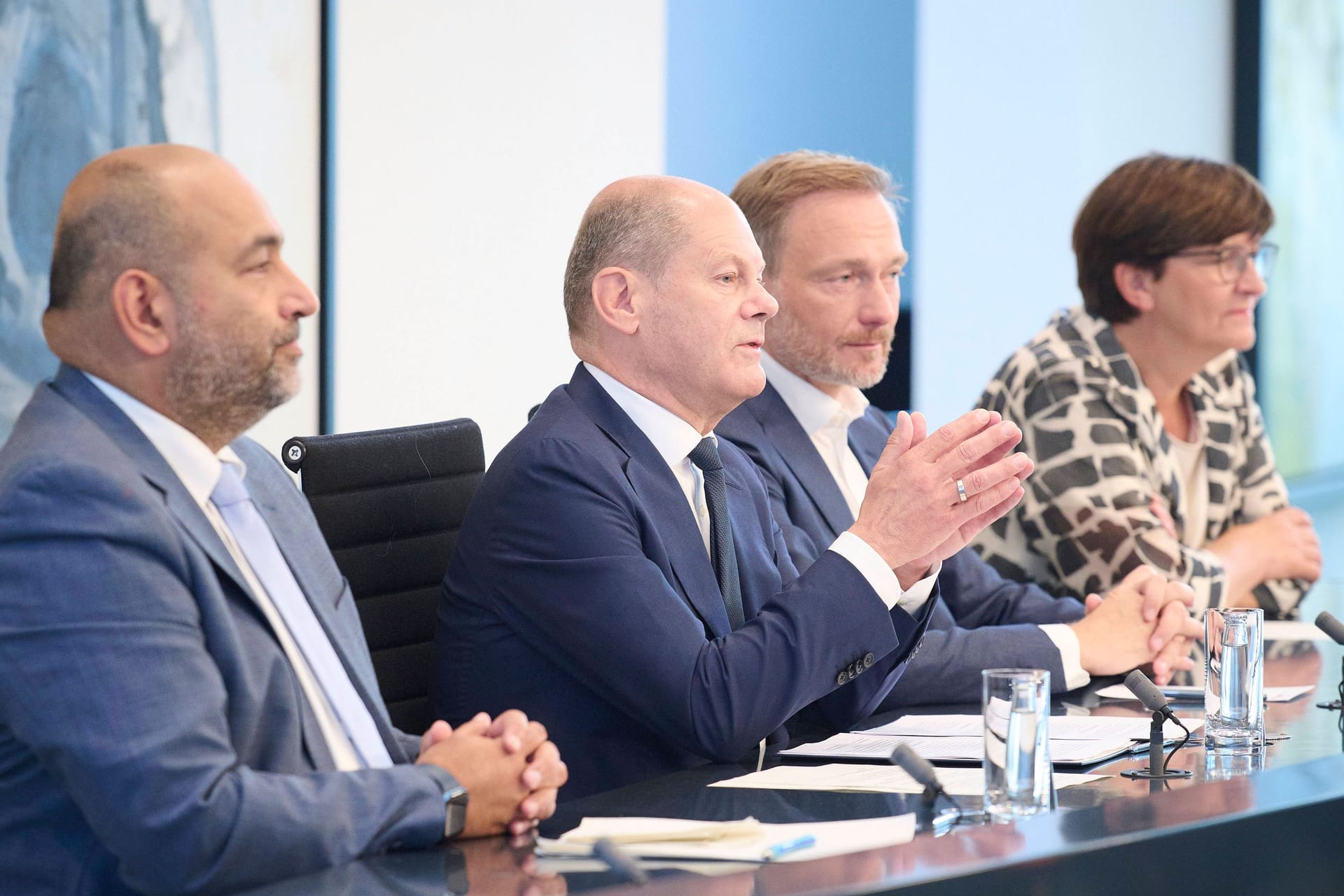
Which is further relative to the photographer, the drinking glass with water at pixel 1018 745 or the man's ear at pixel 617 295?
the man's ear at pixel 617 295

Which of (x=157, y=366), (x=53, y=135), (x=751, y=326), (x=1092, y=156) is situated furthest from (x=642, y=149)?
(x=157, y=366)

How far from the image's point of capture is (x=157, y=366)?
150 centimetres

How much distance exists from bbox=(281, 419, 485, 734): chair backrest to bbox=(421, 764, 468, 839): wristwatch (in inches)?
26.3

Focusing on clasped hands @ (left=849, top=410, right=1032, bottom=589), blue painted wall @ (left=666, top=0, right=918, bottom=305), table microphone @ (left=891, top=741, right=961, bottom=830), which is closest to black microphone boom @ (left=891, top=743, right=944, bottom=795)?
table microphone @ (left=891, top=741, right=961, bottom=830)

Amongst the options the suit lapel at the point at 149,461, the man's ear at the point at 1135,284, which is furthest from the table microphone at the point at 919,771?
the man's ear at the point at 1135,284

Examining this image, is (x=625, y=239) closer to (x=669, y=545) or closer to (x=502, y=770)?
(x=669, y=545)

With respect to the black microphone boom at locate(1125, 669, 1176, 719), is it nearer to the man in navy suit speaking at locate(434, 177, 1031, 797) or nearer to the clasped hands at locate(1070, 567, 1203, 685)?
the man in navy suit speaking at locate(434, 177, 1031, 797)

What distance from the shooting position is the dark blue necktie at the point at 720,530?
209cm

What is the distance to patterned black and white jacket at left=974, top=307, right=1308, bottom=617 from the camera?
2.99 m

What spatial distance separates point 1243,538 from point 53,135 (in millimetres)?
2380

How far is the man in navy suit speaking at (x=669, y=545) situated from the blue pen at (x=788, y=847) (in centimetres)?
43

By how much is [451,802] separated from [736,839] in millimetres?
274

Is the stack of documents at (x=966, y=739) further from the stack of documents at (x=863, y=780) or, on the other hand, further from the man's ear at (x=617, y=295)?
the man's ear at (x=617, y=295)

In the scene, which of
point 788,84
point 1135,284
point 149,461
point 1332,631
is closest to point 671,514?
point 149,461
